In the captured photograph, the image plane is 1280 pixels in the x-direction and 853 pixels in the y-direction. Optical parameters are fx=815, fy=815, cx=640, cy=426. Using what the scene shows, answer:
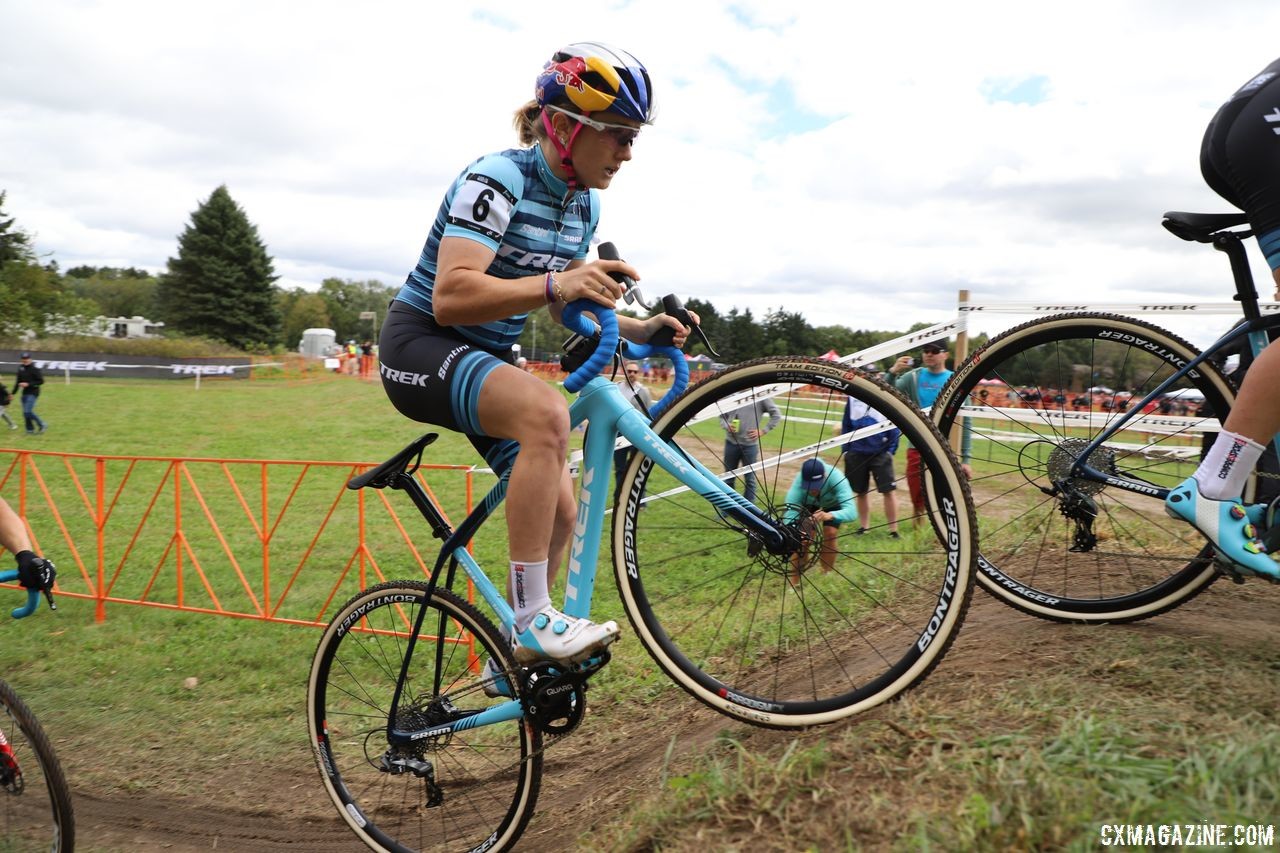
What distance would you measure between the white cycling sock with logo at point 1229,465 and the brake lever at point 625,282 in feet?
6.84

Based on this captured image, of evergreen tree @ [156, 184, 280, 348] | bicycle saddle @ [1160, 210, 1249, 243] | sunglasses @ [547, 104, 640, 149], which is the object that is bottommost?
bicycle saddle @ [1160, 210, 1249, 243]

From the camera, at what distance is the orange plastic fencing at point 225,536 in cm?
839

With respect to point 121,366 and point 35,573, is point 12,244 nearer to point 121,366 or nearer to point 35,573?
point 121,366

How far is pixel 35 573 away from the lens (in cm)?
361

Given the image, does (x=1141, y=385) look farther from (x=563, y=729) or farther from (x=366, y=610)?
(x=366, y=610)

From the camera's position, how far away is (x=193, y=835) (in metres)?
4.31

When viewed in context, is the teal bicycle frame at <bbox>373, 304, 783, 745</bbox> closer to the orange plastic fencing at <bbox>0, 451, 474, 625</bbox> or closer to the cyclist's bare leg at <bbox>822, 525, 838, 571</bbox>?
the cyclist's bare leg at <bbox>822, 525, 838, 571</bbox>

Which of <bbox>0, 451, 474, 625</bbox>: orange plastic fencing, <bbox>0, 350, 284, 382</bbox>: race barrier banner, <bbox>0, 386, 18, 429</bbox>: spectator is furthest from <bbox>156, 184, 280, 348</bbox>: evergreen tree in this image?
<bbox>0, 451, 474, 625</bbox>: orange plastic fencing

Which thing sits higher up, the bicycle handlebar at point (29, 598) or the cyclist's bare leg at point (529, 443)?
the cyclist's bare leg at point (529, 443)

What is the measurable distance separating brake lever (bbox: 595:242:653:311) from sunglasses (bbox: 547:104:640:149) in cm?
42

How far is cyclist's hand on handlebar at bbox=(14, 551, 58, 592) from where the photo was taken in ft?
11.8

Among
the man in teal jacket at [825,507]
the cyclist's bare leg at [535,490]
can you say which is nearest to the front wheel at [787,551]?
the man in teal jacket at [825,507]

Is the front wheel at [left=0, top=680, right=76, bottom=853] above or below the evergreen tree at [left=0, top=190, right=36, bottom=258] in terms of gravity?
below

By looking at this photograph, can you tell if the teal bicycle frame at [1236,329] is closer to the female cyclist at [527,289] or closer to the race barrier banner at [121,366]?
the female cyclist at [527,289]
